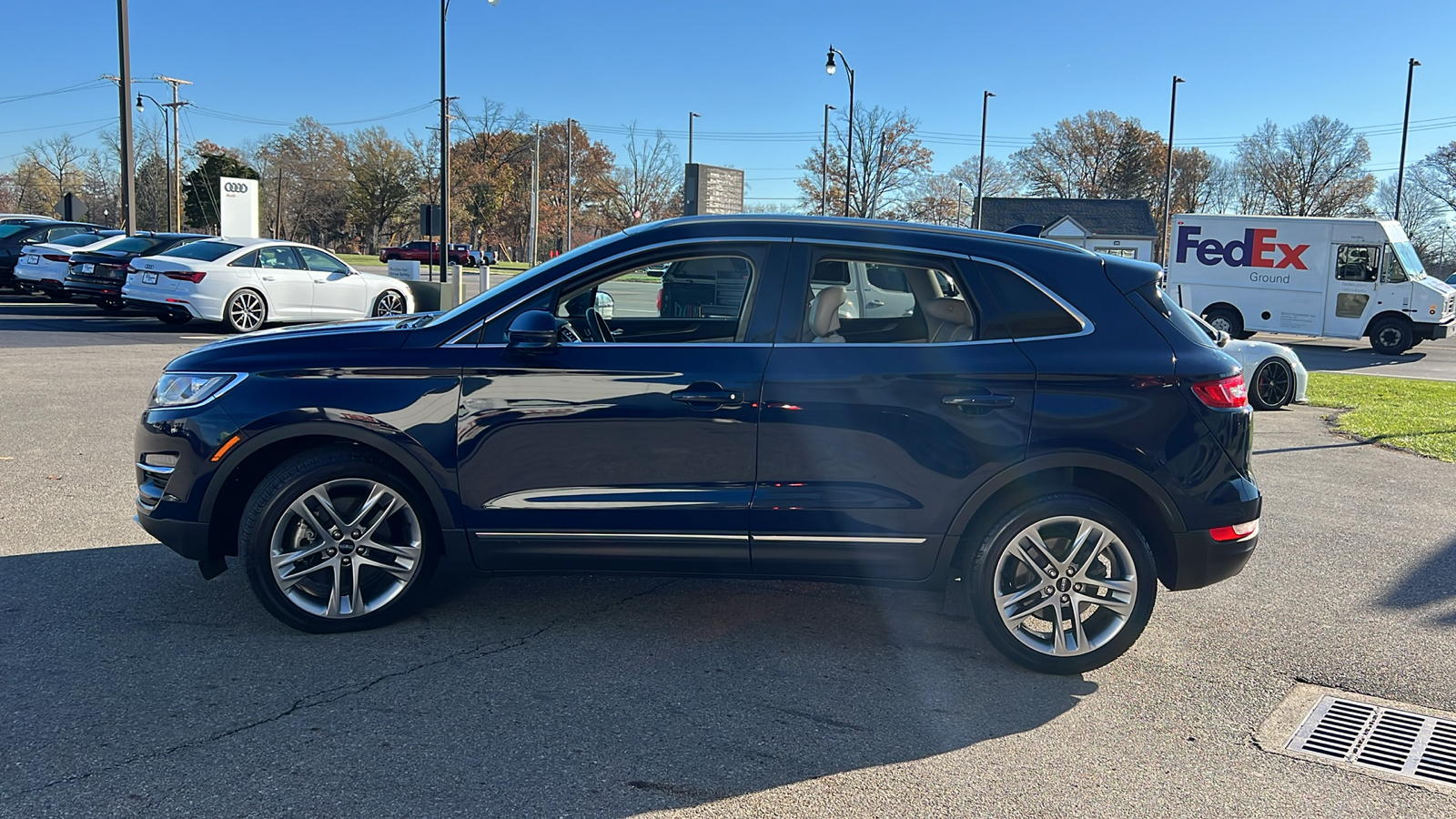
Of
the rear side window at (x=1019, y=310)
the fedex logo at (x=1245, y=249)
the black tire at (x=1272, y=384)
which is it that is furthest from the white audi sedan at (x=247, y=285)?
the fedex logo at (x=1245, y=249)

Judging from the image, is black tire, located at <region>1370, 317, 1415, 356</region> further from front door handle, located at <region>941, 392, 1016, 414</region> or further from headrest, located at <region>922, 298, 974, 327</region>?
front door handle, located at <region>941, 392, 1016, 414</region>

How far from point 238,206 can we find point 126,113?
11.1m

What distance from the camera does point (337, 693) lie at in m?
3.79

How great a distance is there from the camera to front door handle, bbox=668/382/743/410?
409cm

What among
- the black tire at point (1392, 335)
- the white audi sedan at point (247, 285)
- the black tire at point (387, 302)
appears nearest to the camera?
the white audi sedan at point (247, 285)

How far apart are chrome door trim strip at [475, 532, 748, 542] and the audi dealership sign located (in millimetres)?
32889

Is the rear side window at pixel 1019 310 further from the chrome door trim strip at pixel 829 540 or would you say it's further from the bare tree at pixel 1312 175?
the bare tree at pixel 1312 175

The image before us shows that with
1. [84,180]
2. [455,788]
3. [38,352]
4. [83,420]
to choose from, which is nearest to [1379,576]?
[455,788]

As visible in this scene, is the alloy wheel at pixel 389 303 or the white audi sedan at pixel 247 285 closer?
the white audi sedan at pixel 247 285

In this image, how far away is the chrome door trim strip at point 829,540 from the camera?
4137 mm

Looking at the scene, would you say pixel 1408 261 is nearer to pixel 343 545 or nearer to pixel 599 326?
pixel 599 326

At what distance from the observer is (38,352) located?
13430 mm

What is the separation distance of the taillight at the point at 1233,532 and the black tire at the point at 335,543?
3.12 meters

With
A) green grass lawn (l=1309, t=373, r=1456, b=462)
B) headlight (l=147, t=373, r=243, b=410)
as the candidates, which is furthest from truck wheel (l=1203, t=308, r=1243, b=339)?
headlight (l=147, t=373, r=243, b=410)
